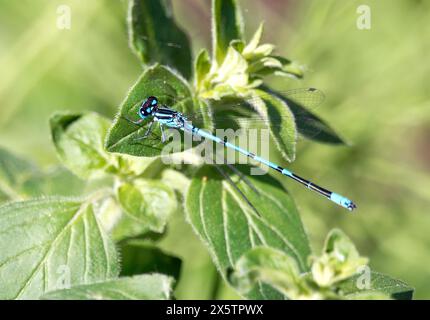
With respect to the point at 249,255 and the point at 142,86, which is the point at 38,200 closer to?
the point at 142,86

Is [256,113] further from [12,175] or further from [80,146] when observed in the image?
[12,175]

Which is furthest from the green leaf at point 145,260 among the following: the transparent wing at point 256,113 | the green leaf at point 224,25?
the green leaf at point 224,25

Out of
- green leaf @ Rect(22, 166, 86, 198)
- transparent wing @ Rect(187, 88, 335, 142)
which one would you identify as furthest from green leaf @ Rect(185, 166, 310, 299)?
green leaf @ Rect(22, 166, 86, 198)

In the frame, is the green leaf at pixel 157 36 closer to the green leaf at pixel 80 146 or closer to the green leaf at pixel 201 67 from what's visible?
the green leaf at pixel 201 67

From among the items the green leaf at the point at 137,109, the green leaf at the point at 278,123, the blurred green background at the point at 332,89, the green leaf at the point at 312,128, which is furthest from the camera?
the blurred green background at the point at 332,89

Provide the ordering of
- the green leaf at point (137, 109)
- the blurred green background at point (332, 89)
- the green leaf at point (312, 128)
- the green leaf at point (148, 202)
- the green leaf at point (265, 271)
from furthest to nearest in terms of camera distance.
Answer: the blurred green background at point (332, 89)
the green leaf at point (312, 128)
the green leaf at point (148, 202)
the green leaf at point (137, 109)
the green leaf at point (265, 271)

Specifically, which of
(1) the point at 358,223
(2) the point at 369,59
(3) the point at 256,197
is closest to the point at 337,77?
(2) the point at 369,59

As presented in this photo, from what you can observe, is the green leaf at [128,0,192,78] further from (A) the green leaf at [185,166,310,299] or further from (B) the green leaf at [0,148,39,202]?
(B) the green leaf at [0,148,39,202]

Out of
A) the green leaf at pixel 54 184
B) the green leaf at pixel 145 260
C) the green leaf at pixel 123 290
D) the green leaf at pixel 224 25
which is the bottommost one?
the green leaf at pixel 123 290
